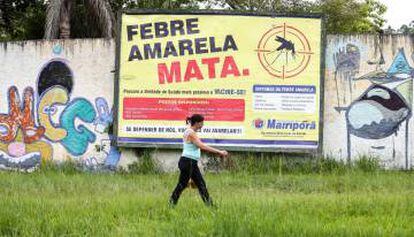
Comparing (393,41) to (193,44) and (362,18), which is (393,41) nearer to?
(193,44)

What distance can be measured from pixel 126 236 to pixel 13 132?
8.61 meters

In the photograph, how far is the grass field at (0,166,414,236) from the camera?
7758mm

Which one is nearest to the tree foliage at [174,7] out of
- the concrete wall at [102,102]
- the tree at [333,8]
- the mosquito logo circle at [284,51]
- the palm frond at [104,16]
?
the tree at [333,8]

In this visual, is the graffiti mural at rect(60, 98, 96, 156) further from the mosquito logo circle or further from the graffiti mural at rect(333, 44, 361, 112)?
the graffiti mural at rect(333, 44, 361, 112)

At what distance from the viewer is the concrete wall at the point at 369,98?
14758 millimetres

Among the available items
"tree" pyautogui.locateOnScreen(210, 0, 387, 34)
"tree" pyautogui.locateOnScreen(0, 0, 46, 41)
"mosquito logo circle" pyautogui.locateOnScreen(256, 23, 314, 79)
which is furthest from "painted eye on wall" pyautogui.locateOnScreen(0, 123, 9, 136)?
"tree" pyautogui.locateOnScreen(210, 0, 387, 34)

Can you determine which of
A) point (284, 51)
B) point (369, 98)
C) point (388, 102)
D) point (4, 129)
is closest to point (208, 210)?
point (284, 51)

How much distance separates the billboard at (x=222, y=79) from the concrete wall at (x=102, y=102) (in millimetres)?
472

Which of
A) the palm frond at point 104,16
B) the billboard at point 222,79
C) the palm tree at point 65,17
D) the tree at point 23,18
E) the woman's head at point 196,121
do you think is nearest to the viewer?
the woman's head at point 196,121

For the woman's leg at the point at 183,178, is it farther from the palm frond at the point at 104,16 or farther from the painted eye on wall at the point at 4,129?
the palm frond at the point at 104,16

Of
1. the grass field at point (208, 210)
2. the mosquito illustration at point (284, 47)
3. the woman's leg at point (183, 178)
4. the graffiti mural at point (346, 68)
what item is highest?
the mosquito illustration at point (284, 47)

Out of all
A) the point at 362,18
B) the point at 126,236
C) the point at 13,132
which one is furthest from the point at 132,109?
the point at 362,18

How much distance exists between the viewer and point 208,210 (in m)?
8.80

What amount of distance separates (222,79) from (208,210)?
20.4 feet
